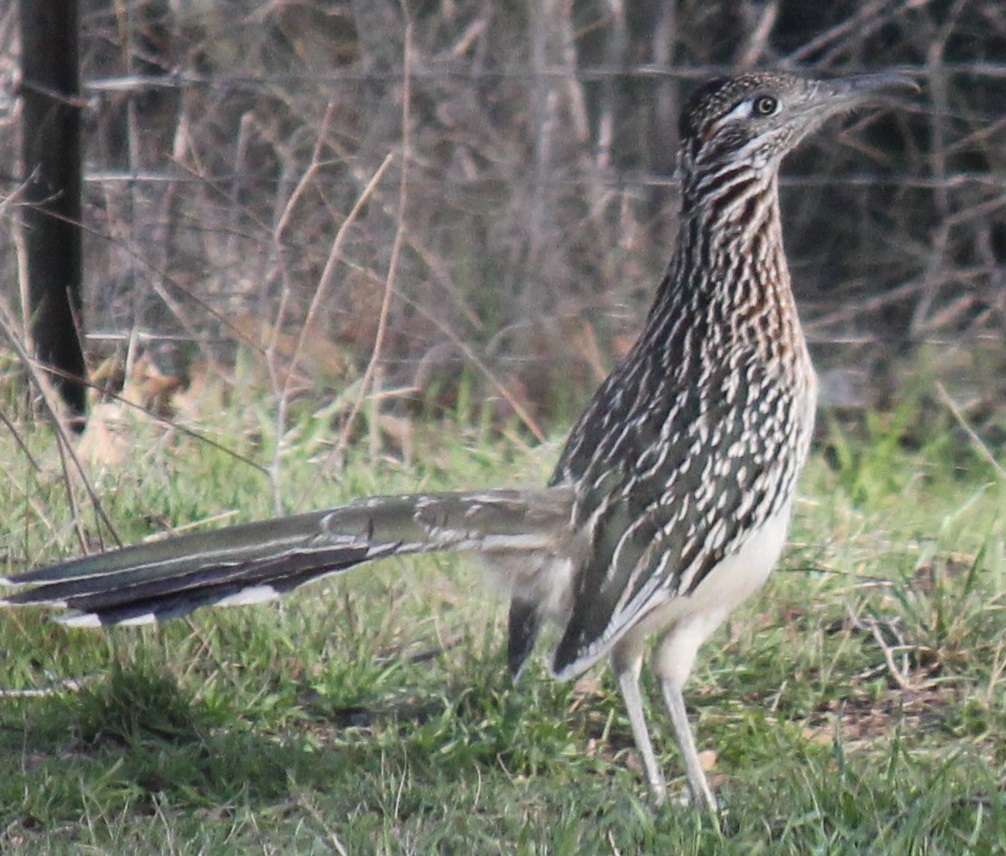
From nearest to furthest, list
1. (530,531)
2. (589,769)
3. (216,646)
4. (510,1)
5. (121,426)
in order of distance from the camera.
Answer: (530,531), (589,769), (216,646), (121,426), (510,1)

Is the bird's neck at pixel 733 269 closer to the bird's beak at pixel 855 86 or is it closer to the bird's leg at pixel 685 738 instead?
the bird's beak at pixel 855 86

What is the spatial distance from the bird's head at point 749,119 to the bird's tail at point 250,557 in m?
1.19

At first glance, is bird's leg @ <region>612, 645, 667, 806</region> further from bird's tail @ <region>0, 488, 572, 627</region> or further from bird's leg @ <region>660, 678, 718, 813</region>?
bird's tail @ <region>0, 488, 572, 627</region>

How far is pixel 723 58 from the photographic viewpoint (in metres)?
10.2

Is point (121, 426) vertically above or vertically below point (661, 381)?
below

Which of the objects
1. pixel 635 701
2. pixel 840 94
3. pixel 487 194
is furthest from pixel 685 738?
pixel 487 194

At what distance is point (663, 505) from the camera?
4234 mm

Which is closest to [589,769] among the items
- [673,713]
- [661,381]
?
[673,713]

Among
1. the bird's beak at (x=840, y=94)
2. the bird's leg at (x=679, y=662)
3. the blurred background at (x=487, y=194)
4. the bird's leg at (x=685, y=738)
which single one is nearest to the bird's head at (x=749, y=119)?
the bird's beak at (x=840, y=94)

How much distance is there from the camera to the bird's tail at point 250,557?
3625mm

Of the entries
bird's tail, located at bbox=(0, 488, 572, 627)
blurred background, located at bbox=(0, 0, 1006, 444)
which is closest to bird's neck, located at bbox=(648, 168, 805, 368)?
bird's tail, located at bbox=(0, 488, 572, 627)

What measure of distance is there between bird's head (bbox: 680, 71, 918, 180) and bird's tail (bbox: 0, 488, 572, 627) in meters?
1.19

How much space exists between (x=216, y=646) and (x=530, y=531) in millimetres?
1044

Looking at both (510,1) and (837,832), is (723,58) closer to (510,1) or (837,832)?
(510,1)
